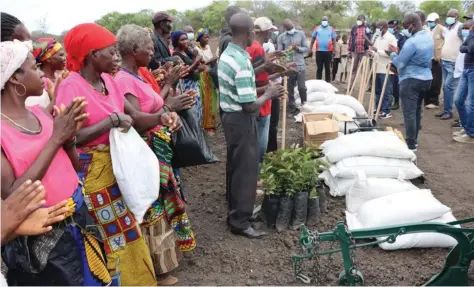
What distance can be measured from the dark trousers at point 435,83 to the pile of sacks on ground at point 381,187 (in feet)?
15.1

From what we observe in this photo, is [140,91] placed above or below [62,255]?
above

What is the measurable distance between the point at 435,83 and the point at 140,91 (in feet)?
24.5

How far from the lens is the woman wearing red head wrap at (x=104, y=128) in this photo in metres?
2.29

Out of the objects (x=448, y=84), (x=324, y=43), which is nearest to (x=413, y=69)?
(x=448, y=84)

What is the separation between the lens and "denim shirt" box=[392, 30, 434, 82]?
518 centimetres

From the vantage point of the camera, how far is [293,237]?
3564 millimetres

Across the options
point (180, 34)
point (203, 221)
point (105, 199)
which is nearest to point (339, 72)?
point (180, 34)

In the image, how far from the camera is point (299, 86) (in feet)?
25.6

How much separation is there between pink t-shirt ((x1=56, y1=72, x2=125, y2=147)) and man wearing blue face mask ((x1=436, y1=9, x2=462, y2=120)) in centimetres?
666

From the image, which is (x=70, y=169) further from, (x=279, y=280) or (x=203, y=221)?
(x=203, y=221)

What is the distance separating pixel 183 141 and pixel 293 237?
4.26 ft

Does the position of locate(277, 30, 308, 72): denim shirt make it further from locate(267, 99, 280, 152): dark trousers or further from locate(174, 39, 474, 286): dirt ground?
locate(174, 39, 474, 286): dirt ground

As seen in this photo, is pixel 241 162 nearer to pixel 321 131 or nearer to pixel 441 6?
pixel 321 131

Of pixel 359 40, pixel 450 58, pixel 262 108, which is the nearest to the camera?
pixel 262 108
